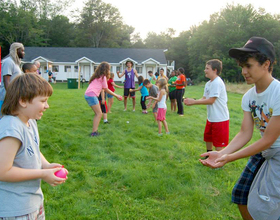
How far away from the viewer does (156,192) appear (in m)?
3.78

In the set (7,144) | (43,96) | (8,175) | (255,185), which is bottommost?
(255,185)

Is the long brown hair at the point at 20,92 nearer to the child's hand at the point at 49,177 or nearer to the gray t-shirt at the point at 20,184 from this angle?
the gray t-shirt at the point at 20,184

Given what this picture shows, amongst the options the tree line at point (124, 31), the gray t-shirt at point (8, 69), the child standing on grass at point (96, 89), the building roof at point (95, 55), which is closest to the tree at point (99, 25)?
the tree line at point (124, 31)

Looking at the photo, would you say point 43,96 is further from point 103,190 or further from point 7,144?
point 103,190

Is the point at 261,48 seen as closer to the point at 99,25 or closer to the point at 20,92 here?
the point at 20,92

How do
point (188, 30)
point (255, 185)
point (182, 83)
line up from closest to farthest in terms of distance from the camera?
point (255, 185) < point (182, 83) < point (188, 30)

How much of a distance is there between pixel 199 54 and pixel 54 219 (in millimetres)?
53782

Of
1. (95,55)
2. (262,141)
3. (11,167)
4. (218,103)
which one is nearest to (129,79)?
(218,103)

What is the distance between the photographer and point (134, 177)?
4133 millimetres

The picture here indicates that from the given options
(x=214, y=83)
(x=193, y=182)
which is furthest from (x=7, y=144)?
(x=214, y=83)

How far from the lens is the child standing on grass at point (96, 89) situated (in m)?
6.63

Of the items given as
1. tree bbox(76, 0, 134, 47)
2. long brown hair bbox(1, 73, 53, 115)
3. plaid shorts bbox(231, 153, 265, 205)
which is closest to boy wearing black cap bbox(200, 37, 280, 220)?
plaid shorts bbox(231, 153, 265, 205)

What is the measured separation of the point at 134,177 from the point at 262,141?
2465 millimetres

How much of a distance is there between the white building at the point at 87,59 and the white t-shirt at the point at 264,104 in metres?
36.9
